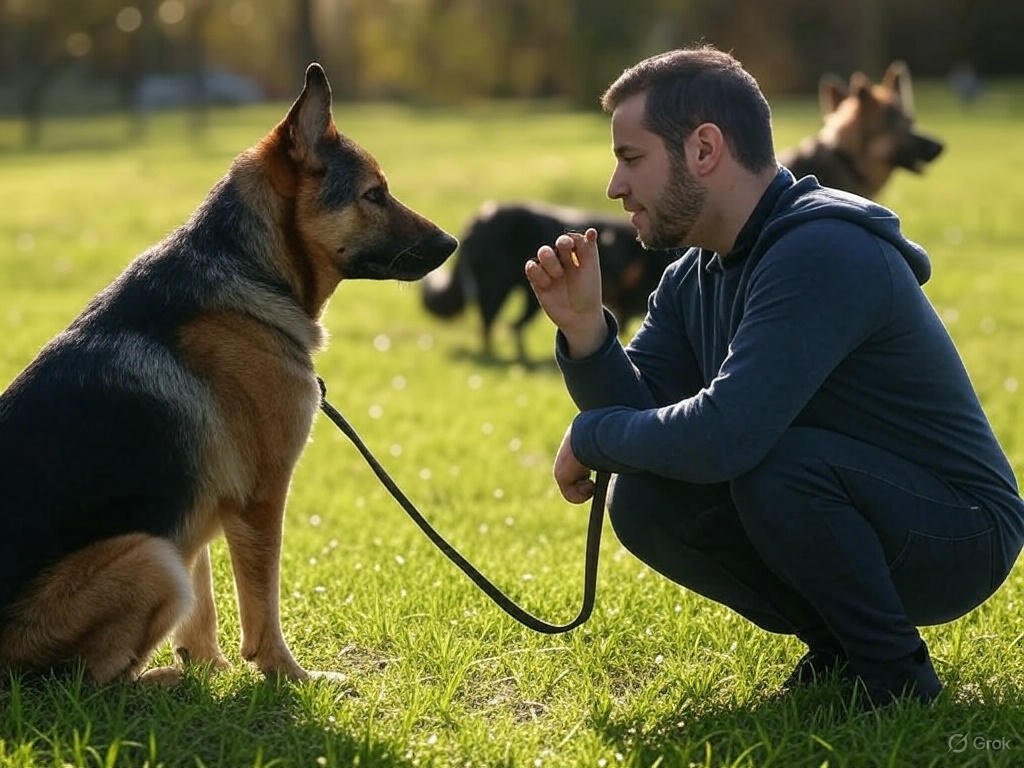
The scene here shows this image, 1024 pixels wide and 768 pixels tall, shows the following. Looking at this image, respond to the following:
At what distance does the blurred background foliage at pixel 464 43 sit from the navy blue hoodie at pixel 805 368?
36.2 m

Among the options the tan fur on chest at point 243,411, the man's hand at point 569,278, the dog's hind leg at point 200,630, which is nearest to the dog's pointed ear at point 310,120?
the tan fur on chest at point 243,411

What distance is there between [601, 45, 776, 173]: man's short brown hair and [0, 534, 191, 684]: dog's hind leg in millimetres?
1860

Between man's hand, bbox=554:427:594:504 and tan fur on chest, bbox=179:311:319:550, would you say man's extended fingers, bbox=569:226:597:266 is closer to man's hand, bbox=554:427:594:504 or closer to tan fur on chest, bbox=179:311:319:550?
man's hand, bbox=554:427:594:504

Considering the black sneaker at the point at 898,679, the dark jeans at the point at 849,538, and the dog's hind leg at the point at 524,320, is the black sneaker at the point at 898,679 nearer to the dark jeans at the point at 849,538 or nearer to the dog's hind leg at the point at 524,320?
the dark jeans at the point at 849,538

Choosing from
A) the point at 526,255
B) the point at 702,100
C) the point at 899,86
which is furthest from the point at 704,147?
the point at 899,86

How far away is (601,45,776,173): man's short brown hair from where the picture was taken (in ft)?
11.3

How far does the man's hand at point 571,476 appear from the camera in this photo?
387cm

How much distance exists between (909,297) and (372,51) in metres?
Result: 65.1

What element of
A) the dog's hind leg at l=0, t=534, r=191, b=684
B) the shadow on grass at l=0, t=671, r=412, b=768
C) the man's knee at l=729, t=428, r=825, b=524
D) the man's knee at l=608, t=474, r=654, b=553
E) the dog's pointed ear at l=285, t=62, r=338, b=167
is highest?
the dog's pointed ear at l=285, t=62, r=338, b=167

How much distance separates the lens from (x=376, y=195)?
14.6ft

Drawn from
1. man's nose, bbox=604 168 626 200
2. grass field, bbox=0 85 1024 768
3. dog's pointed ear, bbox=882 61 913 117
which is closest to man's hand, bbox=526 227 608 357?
man's nose, bbox=604 168 626 200

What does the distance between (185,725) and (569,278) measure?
162 centimetres

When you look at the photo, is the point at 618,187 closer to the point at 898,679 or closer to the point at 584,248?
the point at 584,248

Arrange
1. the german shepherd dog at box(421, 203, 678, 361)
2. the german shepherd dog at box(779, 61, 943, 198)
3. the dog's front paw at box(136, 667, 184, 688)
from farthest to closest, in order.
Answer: the german shepherd dog at box(779, 61, 943, 198) → the german shepherd dog at box(421, 203, 678, 361) → the dog's front paw at box(136, 667, 184, 688)
